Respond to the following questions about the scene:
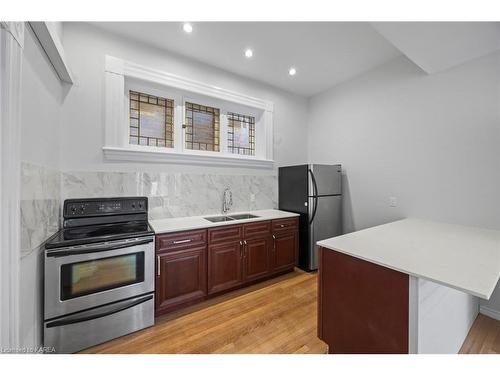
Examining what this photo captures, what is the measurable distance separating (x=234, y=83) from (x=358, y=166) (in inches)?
84.7

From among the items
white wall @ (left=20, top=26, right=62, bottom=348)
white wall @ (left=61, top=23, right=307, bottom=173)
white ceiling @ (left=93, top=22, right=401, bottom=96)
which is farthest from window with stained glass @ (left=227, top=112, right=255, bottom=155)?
white wall @ (left=20, top=26, right=62, bottom=348)

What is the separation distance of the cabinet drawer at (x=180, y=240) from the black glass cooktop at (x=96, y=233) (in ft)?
0.49

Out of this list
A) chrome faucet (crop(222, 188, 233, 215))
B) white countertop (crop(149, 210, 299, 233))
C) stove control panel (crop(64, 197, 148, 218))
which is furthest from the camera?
chrome faucet (crop(222, 188, 233, 215))

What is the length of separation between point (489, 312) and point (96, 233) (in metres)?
3.60

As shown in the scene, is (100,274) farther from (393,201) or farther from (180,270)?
(393,201)

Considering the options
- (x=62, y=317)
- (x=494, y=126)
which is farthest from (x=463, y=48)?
(x=62, y=317)

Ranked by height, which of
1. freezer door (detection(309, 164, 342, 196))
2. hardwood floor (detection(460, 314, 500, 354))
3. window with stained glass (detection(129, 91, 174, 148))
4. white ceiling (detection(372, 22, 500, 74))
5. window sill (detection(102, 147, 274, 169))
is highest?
white ceiling (detection(372, 22, 500, 74))

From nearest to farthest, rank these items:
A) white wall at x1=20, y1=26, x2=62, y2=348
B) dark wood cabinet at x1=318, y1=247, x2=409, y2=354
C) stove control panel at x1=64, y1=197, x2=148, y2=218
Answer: dark wood cabinet at x1=318, y1=247, x2=409, y2=354 < white wall at x1=20, y1=26, x2=62, y2=348 < stove control panel at x1=64, y1=197, x2=148, y2=218

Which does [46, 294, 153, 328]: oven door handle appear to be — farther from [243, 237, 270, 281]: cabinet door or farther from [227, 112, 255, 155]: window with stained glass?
[227, 112, 255, 155]: window with stained glass

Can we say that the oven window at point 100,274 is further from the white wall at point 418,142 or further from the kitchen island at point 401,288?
the white wall at point 418,142

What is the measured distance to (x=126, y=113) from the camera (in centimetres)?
230

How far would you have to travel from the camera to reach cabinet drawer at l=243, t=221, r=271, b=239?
2.43 metres

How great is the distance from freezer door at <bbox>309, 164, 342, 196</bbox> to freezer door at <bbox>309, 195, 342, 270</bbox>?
0.10 metres

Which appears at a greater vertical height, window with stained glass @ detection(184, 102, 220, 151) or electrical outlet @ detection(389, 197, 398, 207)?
window with stained glass @ detection(184, 102, 220, 151)
